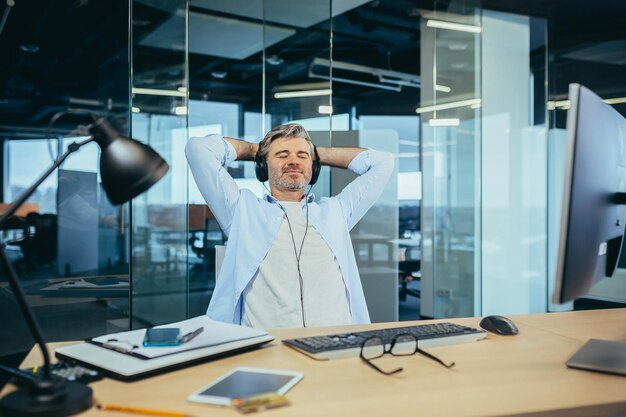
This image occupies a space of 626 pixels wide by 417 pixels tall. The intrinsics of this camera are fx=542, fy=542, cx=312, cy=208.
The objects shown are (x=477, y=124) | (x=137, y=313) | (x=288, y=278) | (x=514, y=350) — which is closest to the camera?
(x=514, y=350)

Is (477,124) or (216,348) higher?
(477,124)

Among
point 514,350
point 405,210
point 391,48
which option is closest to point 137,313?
point 514,350

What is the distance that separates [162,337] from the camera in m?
1.22

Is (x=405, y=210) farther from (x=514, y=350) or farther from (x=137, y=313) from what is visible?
(x=514, y=350)

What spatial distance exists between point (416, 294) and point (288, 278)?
4.31 m

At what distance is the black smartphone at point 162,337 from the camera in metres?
1.19

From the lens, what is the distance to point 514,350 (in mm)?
1343

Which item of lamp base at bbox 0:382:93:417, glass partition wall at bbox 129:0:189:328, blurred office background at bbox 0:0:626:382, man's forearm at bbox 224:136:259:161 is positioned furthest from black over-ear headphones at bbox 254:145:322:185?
lamp base at bbox 0:382:93:417

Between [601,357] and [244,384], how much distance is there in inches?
32.5

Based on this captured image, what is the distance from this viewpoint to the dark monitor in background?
1.06m

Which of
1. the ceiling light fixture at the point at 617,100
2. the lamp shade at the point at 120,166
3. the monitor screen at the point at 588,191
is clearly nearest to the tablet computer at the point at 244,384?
the lamp shade at the point at 120,166

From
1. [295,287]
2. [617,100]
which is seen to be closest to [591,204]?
[295,287]

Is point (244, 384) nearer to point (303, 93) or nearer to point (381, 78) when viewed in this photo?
point (303, 93)

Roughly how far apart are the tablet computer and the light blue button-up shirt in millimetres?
1035
